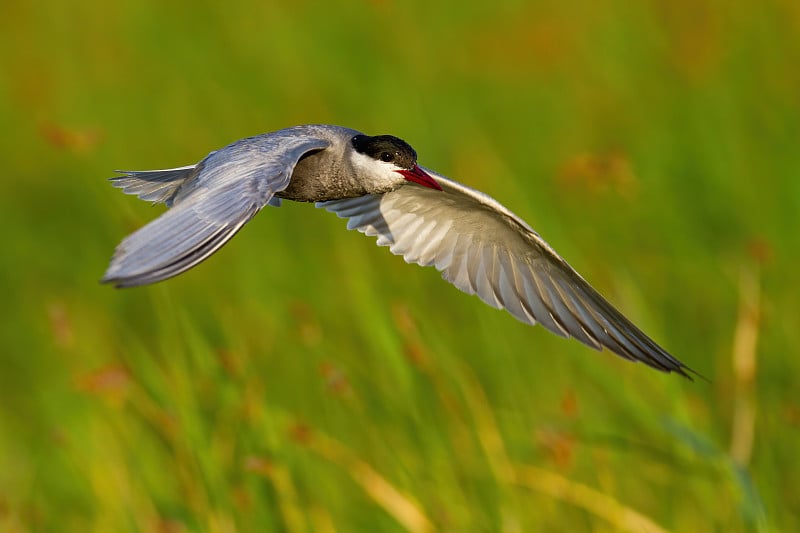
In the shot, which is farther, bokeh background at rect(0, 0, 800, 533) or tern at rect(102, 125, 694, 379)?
bokeh background at rect(0, 0, 800, 533)

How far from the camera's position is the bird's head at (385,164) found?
3801 mm

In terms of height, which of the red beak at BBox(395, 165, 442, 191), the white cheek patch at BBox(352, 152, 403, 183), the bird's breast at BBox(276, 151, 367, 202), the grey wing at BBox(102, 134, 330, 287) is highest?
the red beak at BBox(395, 165, 442, 191)

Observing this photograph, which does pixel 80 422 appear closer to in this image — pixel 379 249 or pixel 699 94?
pixel 379 249

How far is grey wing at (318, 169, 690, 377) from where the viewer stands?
401 centimetres

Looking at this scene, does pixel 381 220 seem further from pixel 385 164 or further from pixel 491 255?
pixel 385 164

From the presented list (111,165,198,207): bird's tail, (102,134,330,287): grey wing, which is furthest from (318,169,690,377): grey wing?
(102,134,330,287): grey wing

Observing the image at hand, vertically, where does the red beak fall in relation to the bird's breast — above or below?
above

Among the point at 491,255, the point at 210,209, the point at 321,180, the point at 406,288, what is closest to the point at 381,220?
the point at 491,255

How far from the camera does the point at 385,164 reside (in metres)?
3.80

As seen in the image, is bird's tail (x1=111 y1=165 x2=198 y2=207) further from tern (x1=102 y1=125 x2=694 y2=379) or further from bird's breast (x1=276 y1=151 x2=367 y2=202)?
bird's breast (x1=276 y1=151 x2=367 y2=202)

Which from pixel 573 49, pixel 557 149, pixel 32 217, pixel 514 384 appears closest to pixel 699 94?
pixel 557 149

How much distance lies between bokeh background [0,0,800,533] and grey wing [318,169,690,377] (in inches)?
8.3

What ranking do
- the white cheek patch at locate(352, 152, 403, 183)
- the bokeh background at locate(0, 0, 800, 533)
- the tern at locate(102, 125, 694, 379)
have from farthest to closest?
1. the bokeh background at locate(0, 0, 800, 533)
2. the white cheek patch at locate(352, 152, 403, 183)
3. the tern at locate(102, 125, 694, 379)

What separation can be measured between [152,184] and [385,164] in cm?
98
